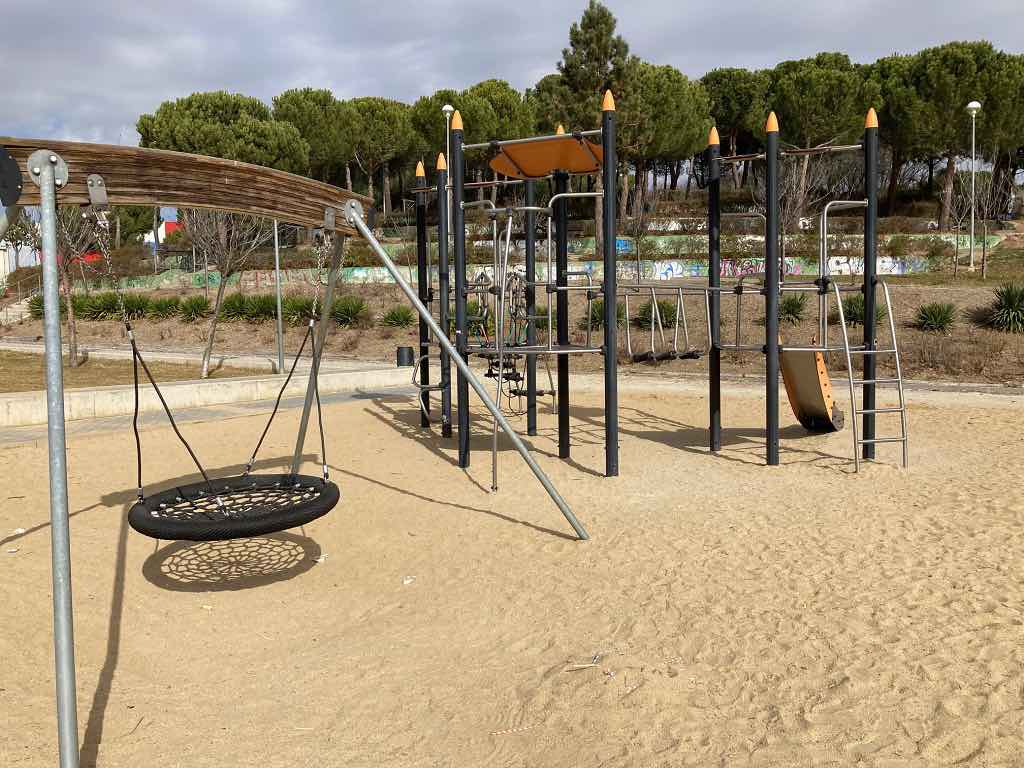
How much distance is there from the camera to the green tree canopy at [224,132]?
40.4 m

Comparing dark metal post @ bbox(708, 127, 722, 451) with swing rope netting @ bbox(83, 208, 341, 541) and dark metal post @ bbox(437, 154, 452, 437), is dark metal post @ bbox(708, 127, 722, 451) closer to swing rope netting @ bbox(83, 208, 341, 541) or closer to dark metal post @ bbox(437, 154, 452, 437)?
dark metal post @ bbox(437, 154, 452, 437)

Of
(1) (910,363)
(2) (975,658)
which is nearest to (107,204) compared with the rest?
(2) (975,658)

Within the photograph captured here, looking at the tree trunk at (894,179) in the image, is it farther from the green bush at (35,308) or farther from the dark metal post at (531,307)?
the dark metal post at (531,307)

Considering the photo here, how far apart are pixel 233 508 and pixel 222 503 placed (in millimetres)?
163

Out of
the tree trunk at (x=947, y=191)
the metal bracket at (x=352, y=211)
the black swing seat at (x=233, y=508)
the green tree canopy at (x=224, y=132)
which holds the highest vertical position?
the green tree canopy at (x=224, y=132)

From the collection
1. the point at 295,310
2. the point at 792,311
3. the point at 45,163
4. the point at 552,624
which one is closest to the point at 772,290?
the point at 552,624

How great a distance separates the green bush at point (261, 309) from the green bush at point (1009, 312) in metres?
20.2

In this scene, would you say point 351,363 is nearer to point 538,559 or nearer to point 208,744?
point 538,559

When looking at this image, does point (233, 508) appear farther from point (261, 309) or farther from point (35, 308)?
point (35, 308)

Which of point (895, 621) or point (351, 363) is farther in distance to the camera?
point (351, 363)

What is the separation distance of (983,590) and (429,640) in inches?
109

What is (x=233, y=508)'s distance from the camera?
4770mm

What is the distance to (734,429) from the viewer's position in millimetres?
9852

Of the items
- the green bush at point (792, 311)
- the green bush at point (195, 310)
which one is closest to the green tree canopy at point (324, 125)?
the green bush at point (195, 310)
